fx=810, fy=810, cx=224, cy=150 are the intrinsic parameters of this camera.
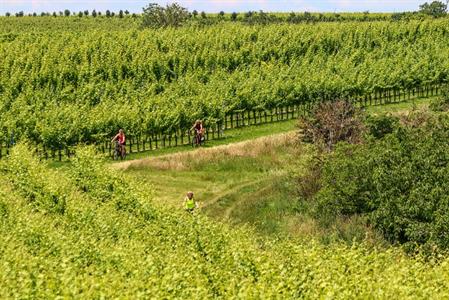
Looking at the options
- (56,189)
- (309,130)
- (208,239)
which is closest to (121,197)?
(56,189)

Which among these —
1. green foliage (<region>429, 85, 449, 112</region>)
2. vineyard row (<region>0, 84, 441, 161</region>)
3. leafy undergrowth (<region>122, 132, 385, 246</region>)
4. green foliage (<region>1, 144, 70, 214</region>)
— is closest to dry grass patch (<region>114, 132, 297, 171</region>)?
leafy undergrowth (<region>122, 132, 385, 246</region>)

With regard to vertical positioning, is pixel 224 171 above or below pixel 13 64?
below

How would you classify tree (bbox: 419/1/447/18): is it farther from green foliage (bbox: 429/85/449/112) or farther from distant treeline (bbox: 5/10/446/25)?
green foliage (bbox: 429/85/449/112)

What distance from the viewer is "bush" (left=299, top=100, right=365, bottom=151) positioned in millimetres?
48844

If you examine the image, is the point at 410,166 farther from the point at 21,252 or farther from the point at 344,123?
the point at 21,252

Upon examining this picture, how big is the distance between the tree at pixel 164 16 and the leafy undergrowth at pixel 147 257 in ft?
255

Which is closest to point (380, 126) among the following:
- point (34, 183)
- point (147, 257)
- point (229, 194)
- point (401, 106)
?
point (229, 194)

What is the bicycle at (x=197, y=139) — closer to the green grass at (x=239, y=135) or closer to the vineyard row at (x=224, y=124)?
the green grass at (x=239, y=135)

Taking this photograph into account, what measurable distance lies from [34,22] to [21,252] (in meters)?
111

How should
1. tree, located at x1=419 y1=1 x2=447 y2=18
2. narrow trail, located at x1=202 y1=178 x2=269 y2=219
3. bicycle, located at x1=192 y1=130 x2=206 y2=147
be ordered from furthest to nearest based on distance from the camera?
tree, located at x1=419 y1=1 x2=447 y2=18 → bicycle, located at x1=192 y1=130 x2=206 y2=147 → narrow trail, located at x1=202 y1=178 x2=269 y2=219

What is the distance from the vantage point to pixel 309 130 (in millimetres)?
49875

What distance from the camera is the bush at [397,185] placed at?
116 ft

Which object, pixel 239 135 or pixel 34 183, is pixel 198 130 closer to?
pixel 239 135

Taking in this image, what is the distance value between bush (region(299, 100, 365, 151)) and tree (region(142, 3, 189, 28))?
6915 cm
